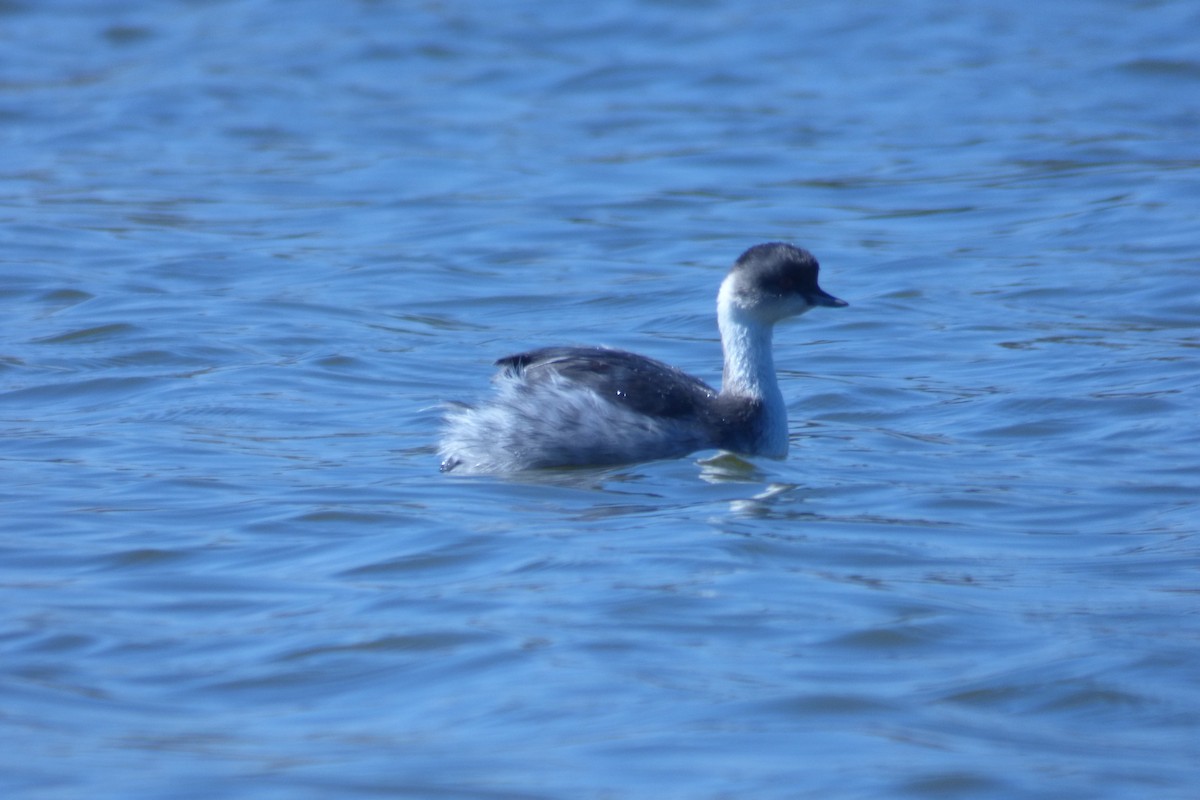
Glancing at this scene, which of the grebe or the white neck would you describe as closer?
the grebe

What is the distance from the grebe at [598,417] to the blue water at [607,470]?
0.49 ft

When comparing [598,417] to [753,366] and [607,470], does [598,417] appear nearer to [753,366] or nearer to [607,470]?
[607,470]

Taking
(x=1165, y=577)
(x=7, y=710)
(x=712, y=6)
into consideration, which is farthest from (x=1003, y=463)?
(x=712, y=6)

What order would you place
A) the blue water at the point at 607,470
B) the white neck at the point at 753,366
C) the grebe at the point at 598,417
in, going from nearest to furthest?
the blue water at the point at 607,470, the grebe at the point at 598,417, the white neck at the point at 753,366

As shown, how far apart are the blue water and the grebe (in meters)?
0.15

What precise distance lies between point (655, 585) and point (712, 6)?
17829mm

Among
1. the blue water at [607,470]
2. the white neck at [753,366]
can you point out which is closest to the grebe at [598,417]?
the white neck at [753,366]

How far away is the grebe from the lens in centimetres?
778

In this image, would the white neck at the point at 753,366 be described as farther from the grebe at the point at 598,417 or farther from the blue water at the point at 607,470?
the blue water at the point at 607,470

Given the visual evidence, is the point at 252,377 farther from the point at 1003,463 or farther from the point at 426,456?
the point at 1003,463

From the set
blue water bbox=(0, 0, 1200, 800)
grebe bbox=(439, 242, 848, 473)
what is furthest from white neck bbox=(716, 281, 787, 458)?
blue water bbox=(0, 0, 1200, 800)

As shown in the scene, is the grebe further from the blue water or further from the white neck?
the blue water

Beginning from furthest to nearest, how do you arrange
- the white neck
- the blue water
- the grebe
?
the white neck, the grebe, the blue water

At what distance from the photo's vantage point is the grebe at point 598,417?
25.5 ft
